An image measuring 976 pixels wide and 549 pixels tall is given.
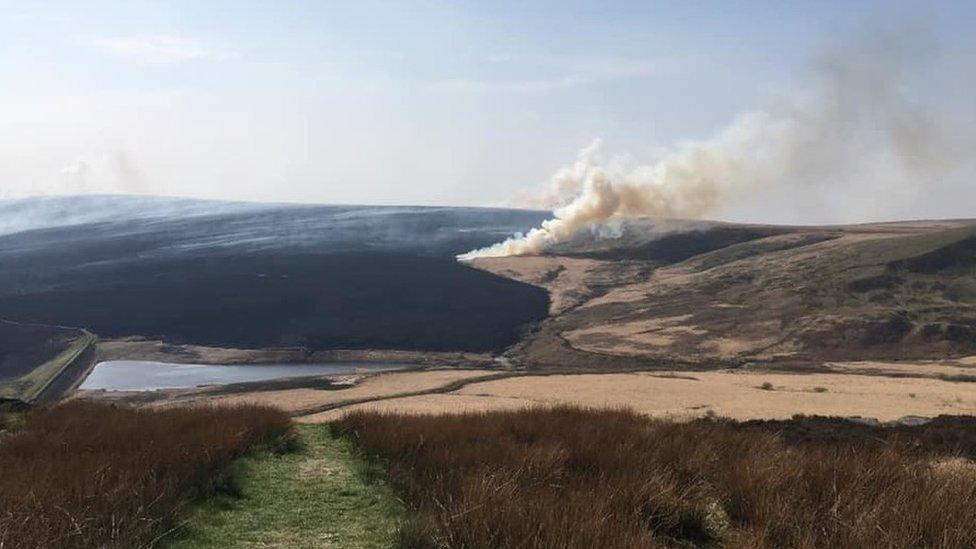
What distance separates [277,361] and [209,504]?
51.0 m

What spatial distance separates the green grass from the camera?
6664 millimetres

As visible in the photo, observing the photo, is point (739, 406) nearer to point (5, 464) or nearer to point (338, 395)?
point (338, 395)

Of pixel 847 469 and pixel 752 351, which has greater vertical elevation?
pixel 847 469

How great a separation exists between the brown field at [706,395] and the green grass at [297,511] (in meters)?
14.4

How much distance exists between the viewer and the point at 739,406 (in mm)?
29438

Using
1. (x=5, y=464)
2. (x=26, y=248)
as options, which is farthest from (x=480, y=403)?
(x=26, y=248)

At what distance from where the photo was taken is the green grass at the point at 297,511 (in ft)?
21.9

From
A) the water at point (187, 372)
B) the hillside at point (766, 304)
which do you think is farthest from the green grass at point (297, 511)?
the hillside at point (766, 304)

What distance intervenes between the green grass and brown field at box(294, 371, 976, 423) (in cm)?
1444

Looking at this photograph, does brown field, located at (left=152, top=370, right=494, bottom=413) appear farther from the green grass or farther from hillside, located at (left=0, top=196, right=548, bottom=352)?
the green grass

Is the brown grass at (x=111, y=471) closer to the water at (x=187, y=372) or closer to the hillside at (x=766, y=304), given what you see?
the water at (x=187, y=372)

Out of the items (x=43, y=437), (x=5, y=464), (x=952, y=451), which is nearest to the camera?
(x=5, y=464)

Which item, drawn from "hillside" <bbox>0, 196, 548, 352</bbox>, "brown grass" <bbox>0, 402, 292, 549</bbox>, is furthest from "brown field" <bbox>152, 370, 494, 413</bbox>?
"brown grass" <bbox>0, 402, 292, 549</bbox>

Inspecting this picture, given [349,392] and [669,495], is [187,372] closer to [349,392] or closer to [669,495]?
[349,392]
